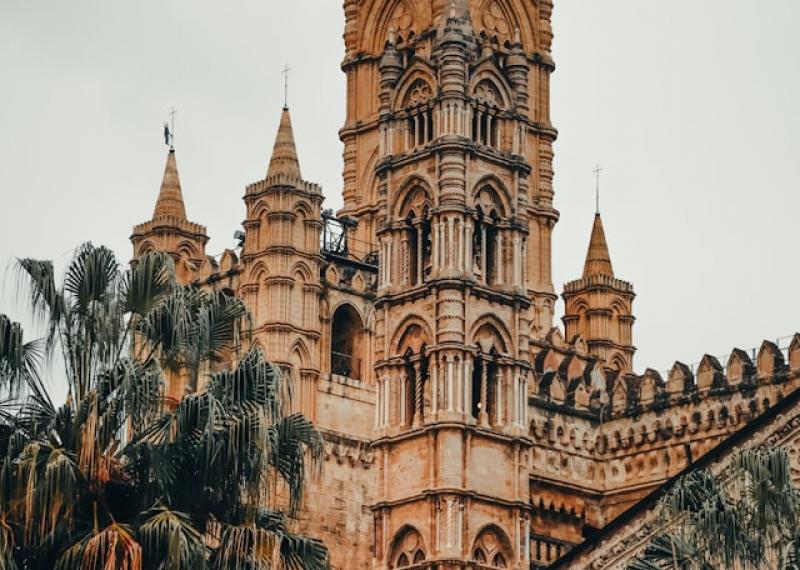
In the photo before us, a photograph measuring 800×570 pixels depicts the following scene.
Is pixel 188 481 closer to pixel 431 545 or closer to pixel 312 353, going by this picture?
pixel 431 545

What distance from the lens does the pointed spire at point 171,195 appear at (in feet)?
227

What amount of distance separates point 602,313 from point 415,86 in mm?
19713

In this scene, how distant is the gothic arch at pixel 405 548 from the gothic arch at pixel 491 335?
4.78 metres

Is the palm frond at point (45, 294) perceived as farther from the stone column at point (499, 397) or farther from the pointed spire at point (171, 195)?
the pointed spire at point (171, 195)

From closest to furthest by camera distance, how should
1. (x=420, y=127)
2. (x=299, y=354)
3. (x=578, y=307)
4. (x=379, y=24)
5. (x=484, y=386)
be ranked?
(x=484, y=386)
(x=420, y=127)
(x=299, y=354)
(x=578, y=307)
(x=379, y=24)

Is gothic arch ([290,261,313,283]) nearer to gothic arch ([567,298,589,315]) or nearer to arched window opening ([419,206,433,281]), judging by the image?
gothic arch ([567,298,589,315])

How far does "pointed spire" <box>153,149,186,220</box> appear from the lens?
227 ft

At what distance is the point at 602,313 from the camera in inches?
2781

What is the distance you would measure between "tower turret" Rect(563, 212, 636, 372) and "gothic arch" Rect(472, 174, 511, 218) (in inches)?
720

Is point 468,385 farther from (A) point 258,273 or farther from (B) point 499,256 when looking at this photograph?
(A) point 258,273

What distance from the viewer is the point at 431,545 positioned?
156ft

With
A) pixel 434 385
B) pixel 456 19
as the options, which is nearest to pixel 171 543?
pixel 434 385

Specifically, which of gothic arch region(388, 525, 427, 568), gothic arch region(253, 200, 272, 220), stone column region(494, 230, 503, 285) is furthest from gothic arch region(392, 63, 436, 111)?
gothic arch region(253, 200, 272, 220)

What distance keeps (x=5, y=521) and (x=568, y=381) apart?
3164 cm
